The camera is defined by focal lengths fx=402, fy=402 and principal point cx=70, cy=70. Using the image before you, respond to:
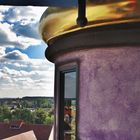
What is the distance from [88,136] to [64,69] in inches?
31.6

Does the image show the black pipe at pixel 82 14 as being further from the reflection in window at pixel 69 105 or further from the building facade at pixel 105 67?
the reflection in window at pixel 69 105

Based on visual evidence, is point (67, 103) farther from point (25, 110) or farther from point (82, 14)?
point (25, 110)

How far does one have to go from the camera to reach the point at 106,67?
346 centimetres

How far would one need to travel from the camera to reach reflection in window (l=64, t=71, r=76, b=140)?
13.0 ft

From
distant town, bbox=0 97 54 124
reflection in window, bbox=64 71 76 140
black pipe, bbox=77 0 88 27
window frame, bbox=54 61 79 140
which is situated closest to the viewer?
black pipe, bbox=77 0 88 27

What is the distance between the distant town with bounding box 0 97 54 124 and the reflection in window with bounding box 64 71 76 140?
14339 mm

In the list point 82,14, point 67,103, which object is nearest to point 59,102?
point 67,103

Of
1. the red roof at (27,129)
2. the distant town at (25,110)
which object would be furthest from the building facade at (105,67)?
the red roof at (27,129)

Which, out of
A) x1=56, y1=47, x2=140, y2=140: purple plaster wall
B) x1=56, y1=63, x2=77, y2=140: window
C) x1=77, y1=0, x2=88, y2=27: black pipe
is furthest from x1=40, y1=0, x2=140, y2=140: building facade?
x1=77, y1=0, x2=88, y2=27: black pipe

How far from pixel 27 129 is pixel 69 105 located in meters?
28.7

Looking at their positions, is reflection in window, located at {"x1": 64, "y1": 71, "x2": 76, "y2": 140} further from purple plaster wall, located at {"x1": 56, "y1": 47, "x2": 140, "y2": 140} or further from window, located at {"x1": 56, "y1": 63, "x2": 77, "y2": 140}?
purple plaster wall, located at {"x1": 56, "y1": 47, "x2": 140, "y2": 140}

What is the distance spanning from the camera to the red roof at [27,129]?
30.7 meters

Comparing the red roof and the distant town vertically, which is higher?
the distant town

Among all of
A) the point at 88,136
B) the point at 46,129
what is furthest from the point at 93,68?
the point at 46,129
